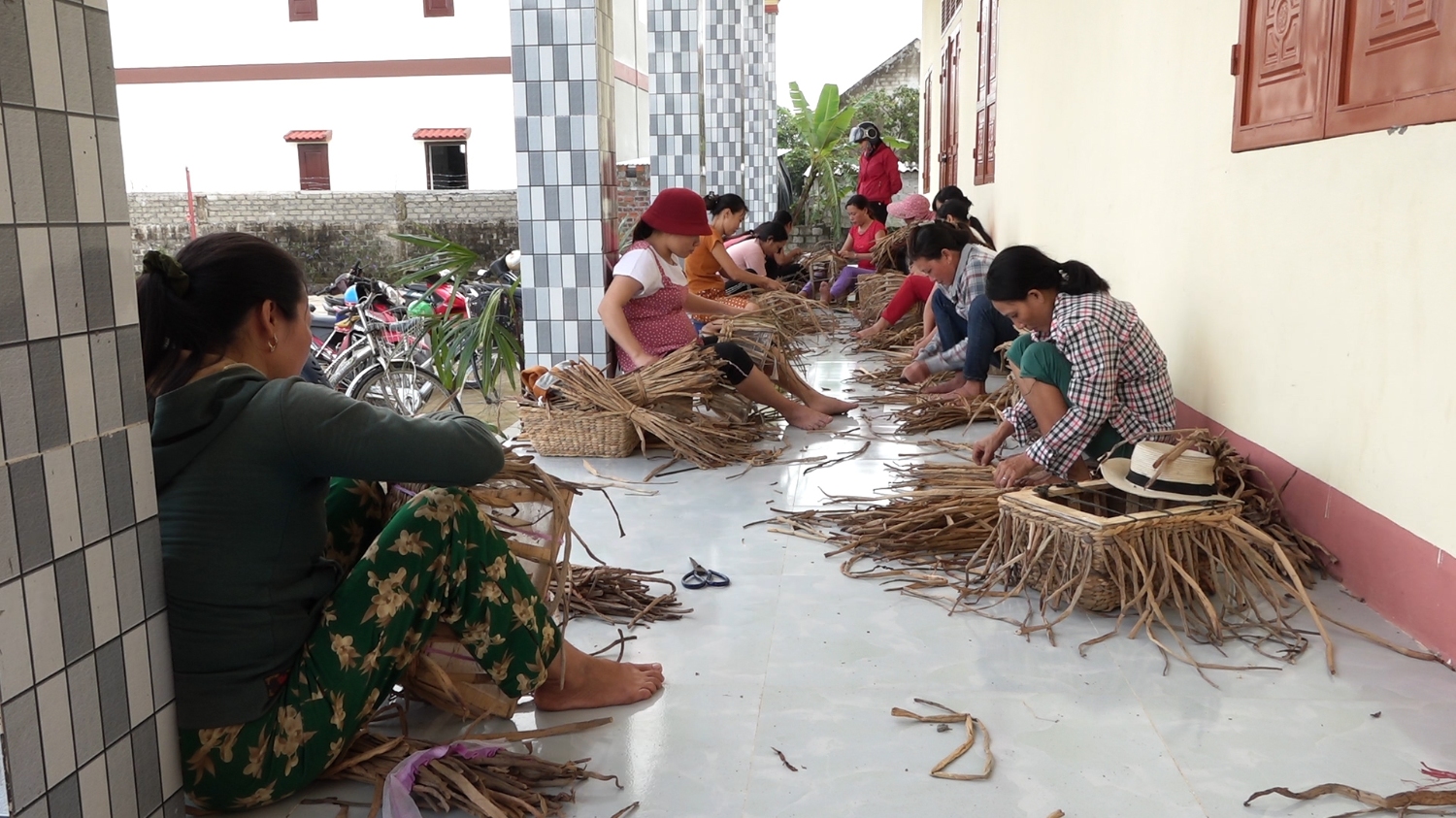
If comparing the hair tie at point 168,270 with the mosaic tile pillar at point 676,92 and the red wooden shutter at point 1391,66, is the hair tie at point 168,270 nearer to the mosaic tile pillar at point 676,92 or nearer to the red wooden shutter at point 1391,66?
the red wooden shutter at point 1391,66

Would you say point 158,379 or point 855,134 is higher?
point 855,134

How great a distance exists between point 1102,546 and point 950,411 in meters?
2.05

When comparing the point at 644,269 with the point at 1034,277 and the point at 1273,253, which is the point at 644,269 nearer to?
the point at 1034,277

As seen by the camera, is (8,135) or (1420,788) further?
(1420,788)

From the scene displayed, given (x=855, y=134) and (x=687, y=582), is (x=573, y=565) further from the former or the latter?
(x=855, y=134)

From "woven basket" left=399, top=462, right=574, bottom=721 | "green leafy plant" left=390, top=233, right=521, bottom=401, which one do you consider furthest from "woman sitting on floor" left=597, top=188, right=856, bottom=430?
"woven basket" left=399, top=462, right=574, bottom=721

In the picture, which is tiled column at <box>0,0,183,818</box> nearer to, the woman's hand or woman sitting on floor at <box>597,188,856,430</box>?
the woman's hand

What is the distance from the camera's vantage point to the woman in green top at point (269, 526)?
1.50m

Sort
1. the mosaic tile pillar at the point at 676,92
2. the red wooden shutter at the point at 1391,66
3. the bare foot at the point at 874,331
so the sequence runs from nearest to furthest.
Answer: the red wooden shutter at the point at 1391,66, the bare foot at the point at 874,331, the mosaic tile pillar at the point at 676,92

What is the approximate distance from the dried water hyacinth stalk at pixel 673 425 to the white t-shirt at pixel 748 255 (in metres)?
3.14

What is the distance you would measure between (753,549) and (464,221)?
50.1 feet

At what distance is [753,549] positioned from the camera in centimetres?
290

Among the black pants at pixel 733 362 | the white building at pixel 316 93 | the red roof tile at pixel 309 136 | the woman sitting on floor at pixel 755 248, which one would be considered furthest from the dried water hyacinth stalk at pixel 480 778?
the red roof tile at pixel 309 136

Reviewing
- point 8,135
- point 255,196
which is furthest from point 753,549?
point 255,196
